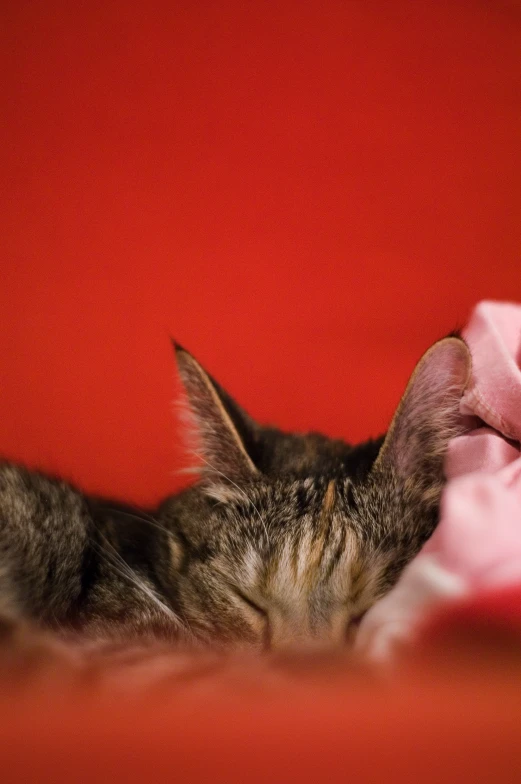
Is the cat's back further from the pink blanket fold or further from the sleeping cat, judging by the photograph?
the pink blanket fold

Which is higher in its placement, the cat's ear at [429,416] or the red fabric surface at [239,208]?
the red fabric surface at [239,208]

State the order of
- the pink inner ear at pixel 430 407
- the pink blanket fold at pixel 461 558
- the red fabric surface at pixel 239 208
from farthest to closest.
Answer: the red fabric surface at pixel 239 208
the pink inner ear at pixel 430 407
the pink blanket fold at pixel 461 558

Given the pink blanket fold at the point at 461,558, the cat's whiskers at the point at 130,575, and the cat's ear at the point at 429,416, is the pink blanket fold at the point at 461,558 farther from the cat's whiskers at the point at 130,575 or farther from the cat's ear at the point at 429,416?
the cat's whiskers at the point at 130,575

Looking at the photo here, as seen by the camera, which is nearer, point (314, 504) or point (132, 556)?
point (314, 504)

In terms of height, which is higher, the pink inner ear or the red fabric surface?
the red fabric surface

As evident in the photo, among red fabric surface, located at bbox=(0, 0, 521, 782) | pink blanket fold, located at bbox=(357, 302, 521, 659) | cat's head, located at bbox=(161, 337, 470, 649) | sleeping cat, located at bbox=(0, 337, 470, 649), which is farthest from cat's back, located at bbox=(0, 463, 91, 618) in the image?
pink blanket fold, located at bbox=(357, 302, 521, 659)

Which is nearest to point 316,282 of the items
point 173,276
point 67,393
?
point 173,276

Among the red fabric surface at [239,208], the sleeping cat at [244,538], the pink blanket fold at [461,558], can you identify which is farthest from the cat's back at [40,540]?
the pink blanket fold at [461,558]

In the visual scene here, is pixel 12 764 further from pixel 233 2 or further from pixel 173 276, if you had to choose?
pixel 233 2
